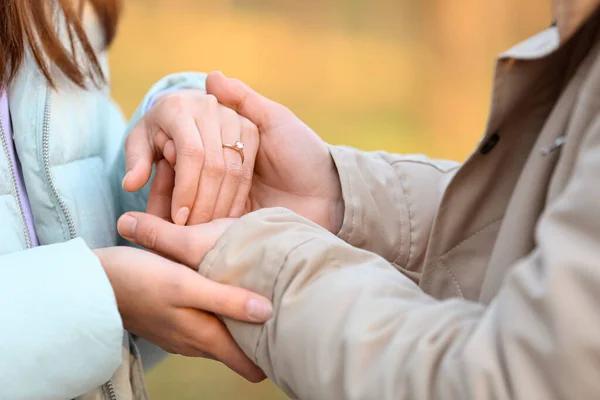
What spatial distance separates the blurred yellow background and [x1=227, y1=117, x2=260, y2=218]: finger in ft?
4.31

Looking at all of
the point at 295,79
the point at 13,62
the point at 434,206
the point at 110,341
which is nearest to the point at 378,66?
the point at 295,79

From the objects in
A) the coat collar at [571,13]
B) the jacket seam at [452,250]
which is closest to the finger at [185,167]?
the jacket seam at [452,250]

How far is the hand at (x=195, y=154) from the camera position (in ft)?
2.40

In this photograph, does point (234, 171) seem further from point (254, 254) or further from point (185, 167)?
point (254, 254)

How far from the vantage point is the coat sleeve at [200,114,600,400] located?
0.38 metres

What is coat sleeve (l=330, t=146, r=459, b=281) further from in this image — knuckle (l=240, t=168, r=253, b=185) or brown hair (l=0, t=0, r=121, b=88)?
brown hair (l=0, t=0, r=121, b=88)

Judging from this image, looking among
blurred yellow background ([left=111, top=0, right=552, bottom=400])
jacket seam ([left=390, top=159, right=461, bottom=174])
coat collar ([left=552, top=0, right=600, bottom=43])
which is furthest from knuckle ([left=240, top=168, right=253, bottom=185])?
blurred yellow background ([left=111, top=0, right=552, bottom=400])

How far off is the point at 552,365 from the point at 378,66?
2.12 metres

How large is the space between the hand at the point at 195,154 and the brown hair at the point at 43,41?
0.34 feet

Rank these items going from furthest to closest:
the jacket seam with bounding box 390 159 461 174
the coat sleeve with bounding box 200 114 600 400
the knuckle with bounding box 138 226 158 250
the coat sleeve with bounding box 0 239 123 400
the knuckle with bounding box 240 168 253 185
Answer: the jacket seam with bounding box 390 159 461 174, the knuckle with bounding box 240 168 253 185, the knuckle with bounding box 138 226 158 250, the coat sleeve with bounding box 0 239 123 400, the coat sleeve with bounding box 200 114 600 400

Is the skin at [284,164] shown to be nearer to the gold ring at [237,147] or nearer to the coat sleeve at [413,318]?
the gold ring at [237,147]

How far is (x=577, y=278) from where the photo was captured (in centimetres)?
38

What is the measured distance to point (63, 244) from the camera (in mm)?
610

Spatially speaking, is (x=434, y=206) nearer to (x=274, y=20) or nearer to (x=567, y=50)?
(x=567, y=50)
